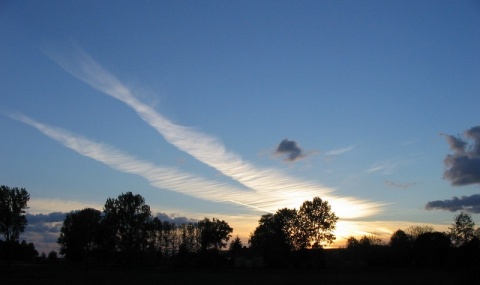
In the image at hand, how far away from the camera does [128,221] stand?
96.6 meters

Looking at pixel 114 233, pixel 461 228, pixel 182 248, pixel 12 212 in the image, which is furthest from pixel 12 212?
pixel 461 228

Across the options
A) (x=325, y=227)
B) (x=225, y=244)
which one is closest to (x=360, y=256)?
(x=325, y=227)

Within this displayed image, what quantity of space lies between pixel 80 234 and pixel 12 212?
30.0 meters

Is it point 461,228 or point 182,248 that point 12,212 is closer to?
point 182,248

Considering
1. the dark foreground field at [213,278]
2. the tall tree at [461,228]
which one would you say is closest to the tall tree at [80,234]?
the dark foreground field at [213,278]

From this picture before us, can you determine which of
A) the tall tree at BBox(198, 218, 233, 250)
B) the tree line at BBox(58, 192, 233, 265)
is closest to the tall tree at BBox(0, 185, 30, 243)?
the tree line at BBox(58, 192, 233, 265)

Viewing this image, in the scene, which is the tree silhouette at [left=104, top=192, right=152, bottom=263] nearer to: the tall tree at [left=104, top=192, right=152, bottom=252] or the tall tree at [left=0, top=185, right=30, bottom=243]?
the tall tree at [left=104, top=192, right=152, bottom=252]

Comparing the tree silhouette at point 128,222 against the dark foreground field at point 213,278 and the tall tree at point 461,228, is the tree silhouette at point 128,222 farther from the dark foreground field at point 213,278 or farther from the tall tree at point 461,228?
the tall tree at point 461,228

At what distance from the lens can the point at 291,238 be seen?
100125 mm

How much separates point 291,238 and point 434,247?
31289 mm

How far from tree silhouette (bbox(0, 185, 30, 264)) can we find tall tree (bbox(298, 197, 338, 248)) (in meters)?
58.8

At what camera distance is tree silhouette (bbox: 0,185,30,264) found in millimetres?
75275

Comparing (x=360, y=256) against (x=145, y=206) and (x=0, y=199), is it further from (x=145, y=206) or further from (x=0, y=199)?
(x=0, y=199)

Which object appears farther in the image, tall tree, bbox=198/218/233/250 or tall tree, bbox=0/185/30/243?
tall tree, bbox=198/218/233/250
